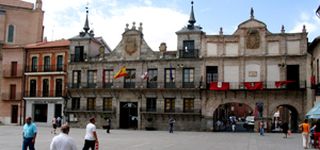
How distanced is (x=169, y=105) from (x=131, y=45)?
26.4 ft

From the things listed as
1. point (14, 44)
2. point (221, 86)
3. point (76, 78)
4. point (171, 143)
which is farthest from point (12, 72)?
point (171, 143)

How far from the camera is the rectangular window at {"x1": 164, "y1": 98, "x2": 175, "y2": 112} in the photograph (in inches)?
1714

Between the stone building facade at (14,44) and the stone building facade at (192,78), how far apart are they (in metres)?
7.88

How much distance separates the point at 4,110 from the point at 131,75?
59.1 ft

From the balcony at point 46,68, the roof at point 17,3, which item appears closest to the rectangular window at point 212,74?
the balcony at point 46,68

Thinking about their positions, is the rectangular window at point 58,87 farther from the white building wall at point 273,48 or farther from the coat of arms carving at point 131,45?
the white building wall at point 273,48

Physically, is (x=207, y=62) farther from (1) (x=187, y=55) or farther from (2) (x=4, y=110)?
(2) (x=4, y=110)

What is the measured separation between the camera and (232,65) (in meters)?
42.1

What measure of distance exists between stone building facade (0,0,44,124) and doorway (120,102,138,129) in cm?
1375

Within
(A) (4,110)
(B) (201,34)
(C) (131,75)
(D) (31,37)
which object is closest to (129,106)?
(C) (131,75)

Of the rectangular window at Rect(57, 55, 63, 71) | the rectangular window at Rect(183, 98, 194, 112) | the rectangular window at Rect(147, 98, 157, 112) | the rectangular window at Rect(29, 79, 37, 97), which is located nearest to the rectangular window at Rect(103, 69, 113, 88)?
the rectangular window at Rect(147, 98, 157, 112)

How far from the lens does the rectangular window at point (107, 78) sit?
46141mm

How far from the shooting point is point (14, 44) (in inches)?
2264

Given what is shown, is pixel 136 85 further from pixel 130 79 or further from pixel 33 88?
pixel 33 88
